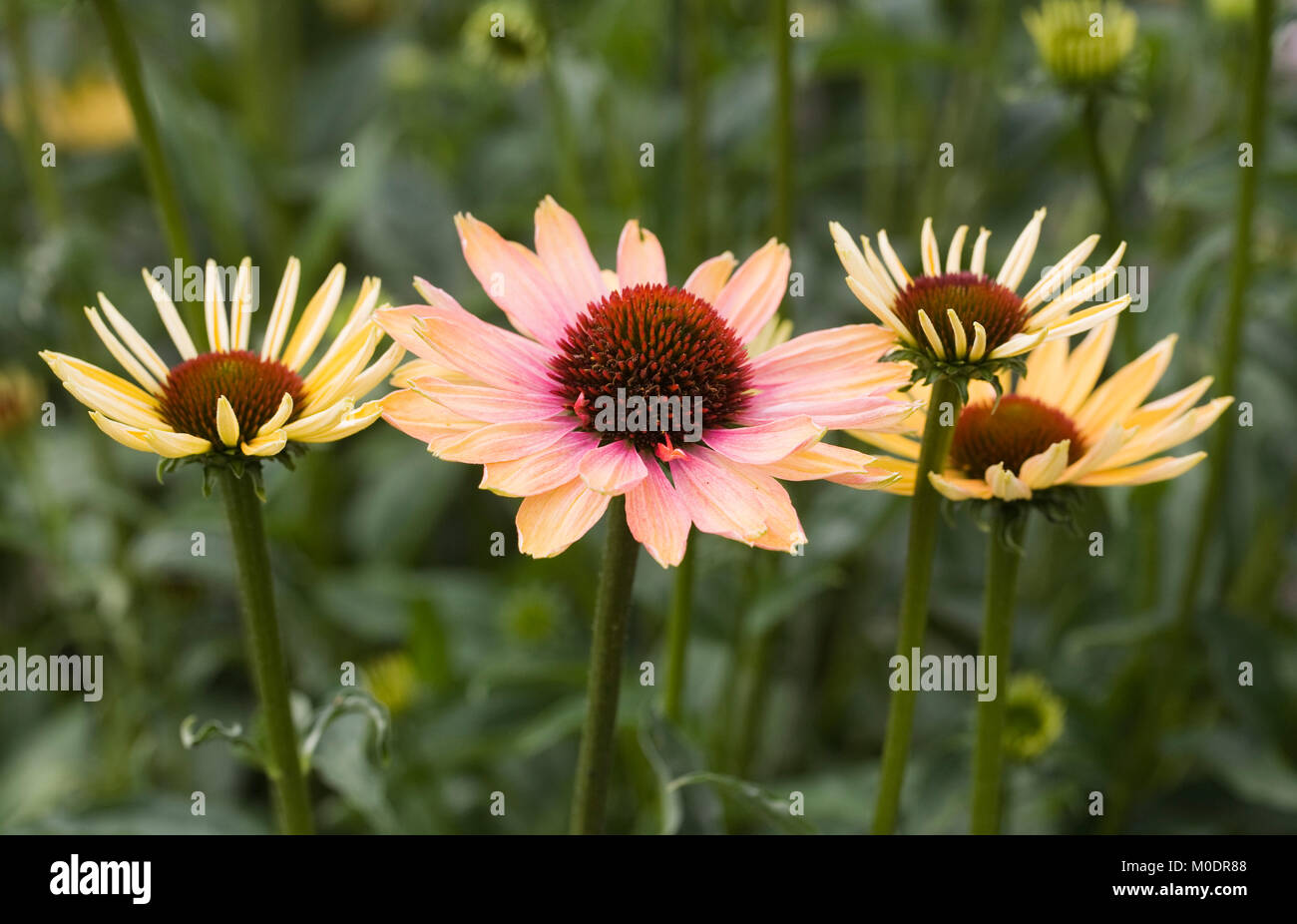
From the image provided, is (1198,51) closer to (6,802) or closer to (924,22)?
(924,22)

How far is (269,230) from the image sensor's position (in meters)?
1.64

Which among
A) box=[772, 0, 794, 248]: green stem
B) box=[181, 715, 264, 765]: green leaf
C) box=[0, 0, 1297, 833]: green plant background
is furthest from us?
box=[0, 0, 1297, 833]: green plant background

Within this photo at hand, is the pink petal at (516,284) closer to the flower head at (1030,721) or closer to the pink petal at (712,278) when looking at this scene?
the pink petal at (712,278)

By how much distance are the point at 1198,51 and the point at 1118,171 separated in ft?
0.64

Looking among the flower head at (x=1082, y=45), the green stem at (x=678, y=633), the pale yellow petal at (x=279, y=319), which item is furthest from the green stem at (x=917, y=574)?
the flower head at (x=1082, y=45)

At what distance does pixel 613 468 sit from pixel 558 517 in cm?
3

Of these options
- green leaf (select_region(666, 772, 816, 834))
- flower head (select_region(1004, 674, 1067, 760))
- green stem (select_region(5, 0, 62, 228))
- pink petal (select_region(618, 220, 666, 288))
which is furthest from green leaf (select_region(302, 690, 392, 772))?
green stem (select_region(5, 0, 62, 228))

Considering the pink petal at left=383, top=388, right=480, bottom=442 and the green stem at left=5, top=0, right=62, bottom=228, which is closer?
the pink petal at left=383, top=388, right=480, bottom=442

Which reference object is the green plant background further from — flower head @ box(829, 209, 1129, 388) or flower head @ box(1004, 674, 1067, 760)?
flower head @ box(829, 209, 1129, 388)

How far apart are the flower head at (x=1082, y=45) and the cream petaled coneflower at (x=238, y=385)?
0.65 metres

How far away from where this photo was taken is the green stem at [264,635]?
0.59m

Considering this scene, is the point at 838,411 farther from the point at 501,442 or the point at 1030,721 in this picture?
the point at 1030,721

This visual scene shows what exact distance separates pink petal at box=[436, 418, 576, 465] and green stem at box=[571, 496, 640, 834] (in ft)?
0.15

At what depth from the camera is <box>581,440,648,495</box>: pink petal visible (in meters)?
0.50
